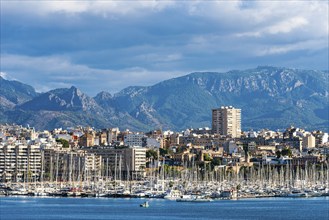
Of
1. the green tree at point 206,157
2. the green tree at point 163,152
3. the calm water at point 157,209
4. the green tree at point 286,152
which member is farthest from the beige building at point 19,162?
the green tree at point 286,152

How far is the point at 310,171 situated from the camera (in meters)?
149

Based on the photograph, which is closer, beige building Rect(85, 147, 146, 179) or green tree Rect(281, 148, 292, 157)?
beige building Rect(85, 147, 146, 179)

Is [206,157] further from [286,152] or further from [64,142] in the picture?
[64,142]

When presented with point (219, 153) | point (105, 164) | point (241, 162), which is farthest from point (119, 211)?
point (219, 153)

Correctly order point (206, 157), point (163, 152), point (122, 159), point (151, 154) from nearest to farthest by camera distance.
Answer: point (122, 159) < point (151, 154) < point (206, 157) < point (163, 152)

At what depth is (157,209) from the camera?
94.1 metres

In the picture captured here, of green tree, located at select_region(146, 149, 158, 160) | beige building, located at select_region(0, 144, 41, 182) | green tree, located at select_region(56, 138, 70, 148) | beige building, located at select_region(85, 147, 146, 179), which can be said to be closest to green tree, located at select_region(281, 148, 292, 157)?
green tree, located at select_region(146, 149, 158, 160)

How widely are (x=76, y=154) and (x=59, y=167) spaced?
5.44 m

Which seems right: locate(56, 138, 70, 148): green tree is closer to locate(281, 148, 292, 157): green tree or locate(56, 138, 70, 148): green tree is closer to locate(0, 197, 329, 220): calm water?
locate(281, 148, 292, 157): green tree

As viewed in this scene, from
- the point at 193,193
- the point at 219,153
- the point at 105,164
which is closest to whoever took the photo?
the point at 193,193

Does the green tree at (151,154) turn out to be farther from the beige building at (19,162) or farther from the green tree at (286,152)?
the green tree at (286,152)

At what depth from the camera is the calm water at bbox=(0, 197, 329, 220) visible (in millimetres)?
85375

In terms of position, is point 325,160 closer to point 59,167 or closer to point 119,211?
point 59,167

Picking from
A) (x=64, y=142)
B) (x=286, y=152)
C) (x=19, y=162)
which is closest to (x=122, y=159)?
(x=19, y=162)
